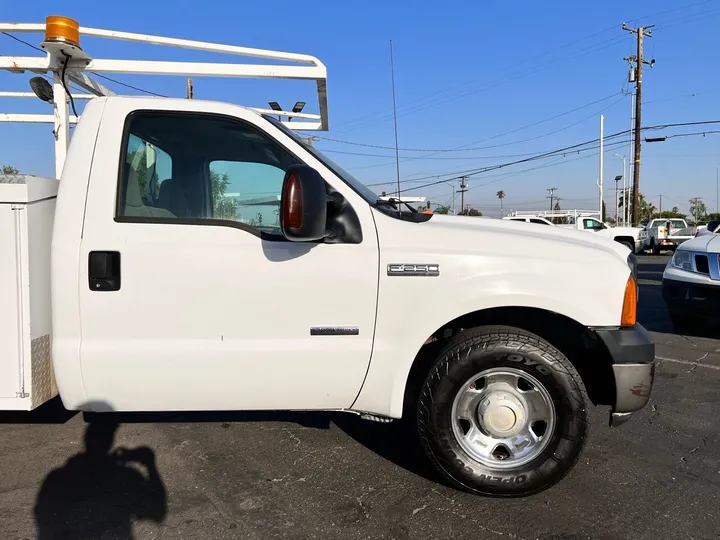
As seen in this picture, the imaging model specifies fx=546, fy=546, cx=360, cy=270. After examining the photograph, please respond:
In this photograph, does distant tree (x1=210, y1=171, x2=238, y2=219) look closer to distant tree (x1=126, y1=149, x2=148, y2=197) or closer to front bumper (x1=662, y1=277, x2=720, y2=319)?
distant tree (x1=126, y1=149, x2=148, y2=197)

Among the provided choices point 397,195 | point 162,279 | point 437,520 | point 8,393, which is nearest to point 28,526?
point 8,393

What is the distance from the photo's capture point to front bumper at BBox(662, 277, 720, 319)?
6.08 metres

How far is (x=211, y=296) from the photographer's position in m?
2.74

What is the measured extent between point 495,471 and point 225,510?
4.64 ft

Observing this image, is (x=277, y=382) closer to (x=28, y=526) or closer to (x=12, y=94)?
(x=28, y=526)

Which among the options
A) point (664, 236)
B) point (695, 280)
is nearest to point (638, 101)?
point (664, 236)

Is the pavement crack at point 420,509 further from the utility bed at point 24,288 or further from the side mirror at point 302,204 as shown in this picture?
the utility bed at point 24,288

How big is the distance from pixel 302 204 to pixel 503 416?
1.53m

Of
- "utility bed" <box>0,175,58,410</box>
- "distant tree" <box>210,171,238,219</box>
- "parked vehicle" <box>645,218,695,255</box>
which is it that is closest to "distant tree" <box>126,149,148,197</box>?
"distant tree" <box>210,171,238,219</box>

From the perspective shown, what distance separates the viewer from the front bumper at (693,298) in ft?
20.0

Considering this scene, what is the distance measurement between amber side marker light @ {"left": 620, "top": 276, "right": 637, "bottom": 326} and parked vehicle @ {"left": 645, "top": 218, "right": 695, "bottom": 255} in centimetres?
2615

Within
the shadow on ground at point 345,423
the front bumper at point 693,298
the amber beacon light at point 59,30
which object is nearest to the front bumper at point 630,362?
the shadow on ground at point 345,423

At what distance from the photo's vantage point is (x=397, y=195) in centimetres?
371

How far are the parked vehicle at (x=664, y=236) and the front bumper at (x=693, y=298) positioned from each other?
71.5 ft
